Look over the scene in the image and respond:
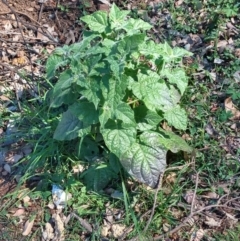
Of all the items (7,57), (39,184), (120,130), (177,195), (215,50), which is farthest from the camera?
(7,57)

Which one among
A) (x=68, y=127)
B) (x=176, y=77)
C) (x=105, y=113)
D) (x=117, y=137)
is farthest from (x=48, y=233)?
(x=176, y=77)

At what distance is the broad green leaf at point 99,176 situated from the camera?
3.48 m

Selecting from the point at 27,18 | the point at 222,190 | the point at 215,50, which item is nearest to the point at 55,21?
the point at 27,18

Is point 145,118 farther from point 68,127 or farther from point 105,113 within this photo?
point 68,127

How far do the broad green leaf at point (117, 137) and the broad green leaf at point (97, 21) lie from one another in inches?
22.1

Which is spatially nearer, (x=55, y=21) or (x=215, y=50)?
(x=215, y=50)

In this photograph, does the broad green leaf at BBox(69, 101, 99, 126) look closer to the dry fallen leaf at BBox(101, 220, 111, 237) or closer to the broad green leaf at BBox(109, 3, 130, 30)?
the broad green leaf at BBox(109, 3, 130, 30)

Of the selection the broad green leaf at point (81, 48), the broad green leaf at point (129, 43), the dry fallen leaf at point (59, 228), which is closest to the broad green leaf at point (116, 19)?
the broad green leaf at point (81, 48)

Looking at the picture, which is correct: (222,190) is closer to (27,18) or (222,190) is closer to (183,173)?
(183,173)

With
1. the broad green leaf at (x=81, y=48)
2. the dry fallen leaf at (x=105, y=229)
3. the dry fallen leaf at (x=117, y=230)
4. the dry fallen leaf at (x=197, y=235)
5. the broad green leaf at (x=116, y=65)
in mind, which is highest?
the broad green leaf at (x=116, y=65)

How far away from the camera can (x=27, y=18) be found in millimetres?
4629

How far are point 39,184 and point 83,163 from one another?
34 cm

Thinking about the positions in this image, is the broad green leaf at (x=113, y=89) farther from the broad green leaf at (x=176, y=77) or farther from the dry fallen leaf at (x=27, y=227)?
the dry fallen leaf at (x=27, y=227)

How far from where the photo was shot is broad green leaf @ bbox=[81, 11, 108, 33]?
3.19 meters
